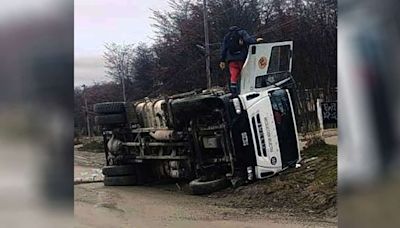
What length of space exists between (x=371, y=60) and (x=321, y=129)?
278 mm

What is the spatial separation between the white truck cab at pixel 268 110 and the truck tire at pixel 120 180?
45cm

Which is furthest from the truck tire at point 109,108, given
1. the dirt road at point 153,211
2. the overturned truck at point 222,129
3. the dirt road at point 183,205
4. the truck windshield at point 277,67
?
the truck windshield at point 277,67

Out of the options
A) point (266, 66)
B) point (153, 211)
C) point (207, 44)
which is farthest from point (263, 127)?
point (153, 211)

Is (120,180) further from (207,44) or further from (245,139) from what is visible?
(207,44)

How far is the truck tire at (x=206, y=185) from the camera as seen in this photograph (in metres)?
1.91

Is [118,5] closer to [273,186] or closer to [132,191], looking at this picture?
[132,191]

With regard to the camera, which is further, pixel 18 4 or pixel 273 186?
pixel 273 186

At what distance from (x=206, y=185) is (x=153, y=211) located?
0.20 m

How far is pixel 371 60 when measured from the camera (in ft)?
5.69

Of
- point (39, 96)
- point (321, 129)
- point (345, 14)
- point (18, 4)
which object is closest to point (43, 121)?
point (39, 96)

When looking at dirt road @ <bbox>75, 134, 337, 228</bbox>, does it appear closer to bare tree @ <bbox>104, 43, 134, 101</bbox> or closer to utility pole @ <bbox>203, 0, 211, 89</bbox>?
bare tree @ <bbox>104, 43, 134, 101</bbox>

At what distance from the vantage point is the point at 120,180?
1975 mm

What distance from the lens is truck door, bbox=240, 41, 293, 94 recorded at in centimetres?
187

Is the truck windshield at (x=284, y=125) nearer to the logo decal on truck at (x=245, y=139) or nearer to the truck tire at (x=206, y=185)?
the logo decal on truck at (x=245, y=139)
